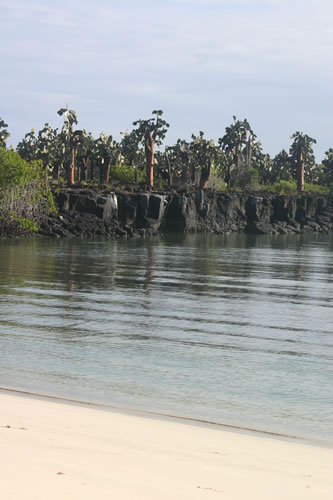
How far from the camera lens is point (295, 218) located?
428 ft

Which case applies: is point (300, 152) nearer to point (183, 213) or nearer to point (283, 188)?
point (283, 188)

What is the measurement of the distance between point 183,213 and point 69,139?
20.6 meters

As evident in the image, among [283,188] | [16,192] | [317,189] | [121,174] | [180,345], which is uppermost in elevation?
[121,174]

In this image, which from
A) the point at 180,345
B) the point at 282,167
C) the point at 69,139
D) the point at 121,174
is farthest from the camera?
the point at 282,167

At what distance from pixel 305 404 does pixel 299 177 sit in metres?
131

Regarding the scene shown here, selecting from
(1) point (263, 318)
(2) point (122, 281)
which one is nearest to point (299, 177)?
(2) point (122, 281)

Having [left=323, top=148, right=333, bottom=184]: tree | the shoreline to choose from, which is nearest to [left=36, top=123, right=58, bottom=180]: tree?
[left=323, top=148, right=333, bottom=184]: tree

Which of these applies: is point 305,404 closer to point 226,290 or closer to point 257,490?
point 257,490

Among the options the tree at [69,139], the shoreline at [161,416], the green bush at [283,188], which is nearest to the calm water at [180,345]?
the shoreline at [161,416]

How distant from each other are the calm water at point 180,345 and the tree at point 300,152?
109532 millimetres

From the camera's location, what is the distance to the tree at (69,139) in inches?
Answer: 3866

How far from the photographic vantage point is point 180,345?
15195 mm

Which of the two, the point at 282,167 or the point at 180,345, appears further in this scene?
the point at 282,167

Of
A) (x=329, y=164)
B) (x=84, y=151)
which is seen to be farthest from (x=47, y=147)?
(x=329, y=164)
